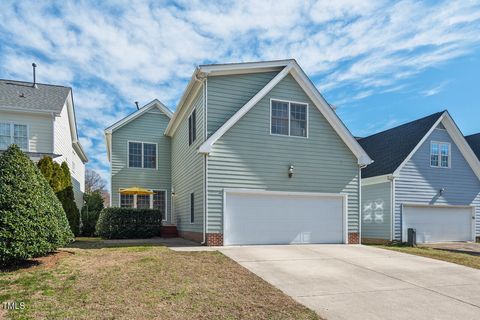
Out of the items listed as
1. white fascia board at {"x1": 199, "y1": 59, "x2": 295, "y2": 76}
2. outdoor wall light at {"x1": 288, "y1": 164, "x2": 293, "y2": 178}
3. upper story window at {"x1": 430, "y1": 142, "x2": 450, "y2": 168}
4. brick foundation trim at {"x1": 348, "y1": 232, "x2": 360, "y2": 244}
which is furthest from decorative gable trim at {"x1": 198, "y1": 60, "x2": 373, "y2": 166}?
upper story window at {"x1": 430, "y1": 142, "x2": 450, "y2": 168}

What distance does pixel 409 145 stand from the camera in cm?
1917

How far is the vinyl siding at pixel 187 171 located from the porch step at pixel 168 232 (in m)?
0.31

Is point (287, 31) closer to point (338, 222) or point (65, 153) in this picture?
point (338, 222)

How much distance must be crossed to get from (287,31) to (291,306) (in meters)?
8.82

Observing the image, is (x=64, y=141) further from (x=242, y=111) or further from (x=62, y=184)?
(x=242, y=111)

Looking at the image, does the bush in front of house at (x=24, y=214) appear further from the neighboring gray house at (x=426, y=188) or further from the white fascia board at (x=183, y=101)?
the neighboring gray house at (x=426, y=188)

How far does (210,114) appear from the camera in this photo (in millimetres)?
13188

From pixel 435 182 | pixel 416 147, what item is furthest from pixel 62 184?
pixel 435 182

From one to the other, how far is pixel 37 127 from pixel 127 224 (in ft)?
24.5

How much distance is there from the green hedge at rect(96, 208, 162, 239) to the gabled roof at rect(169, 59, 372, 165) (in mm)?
5904

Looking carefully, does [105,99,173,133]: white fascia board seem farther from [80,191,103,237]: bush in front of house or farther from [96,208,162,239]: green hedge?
[96,208,162,239]: green hedge

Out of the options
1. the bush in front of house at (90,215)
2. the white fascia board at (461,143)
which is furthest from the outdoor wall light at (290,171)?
the bush in front of house at (90,215)

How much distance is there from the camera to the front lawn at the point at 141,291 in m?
5.32

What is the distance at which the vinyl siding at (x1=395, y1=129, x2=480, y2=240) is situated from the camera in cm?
1850
